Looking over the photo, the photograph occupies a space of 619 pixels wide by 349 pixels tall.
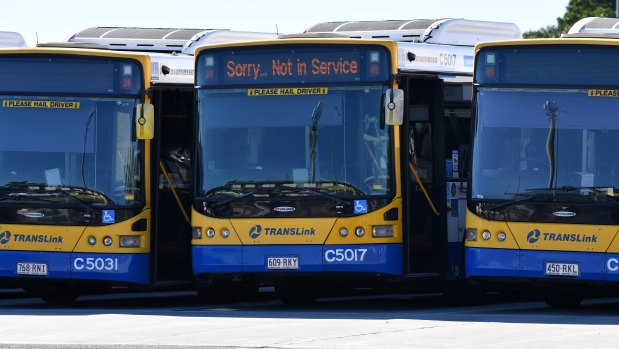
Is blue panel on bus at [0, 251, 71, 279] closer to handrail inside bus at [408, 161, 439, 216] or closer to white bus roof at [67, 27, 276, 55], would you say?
white bus roof at [67, 27, 276, 55]

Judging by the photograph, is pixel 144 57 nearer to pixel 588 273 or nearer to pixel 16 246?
pixel 16 246

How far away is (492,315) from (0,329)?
5.13 meters

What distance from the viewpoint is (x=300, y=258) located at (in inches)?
624

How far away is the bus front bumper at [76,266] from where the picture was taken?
1627cm

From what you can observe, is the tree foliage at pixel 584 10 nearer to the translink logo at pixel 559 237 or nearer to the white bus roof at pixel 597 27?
the white bus roof at pixel 597 27

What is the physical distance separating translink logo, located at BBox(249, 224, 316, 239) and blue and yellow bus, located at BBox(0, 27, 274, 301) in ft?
3.35

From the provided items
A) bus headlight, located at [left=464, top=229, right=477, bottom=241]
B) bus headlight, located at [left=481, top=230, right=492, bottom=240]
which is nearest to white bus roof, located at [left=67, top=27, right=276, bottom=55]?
bus headlight, located at [left=464, top=229, right=477, bottom=241]

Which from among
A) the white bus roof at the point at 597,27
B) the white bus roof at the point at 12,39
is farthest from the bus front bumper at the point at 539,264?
the white bus roof at the point at 12,39

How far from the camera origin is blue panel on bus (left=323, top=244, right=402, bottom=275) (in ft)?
51.5

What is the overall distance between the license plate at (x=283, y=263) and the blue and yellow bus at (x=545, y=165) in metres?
1.90

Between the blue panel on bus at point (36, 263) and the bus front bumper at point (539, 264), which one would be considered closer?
the bus front bumper at point (539, 264)

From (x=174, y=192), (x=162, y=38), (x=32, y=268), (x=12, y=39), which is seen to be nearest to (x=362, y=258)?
(x=174, y=192)

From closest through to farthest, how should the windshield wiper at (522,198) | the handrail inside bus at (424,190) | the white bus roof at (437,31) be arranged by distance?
1. the windshield wiper at (522,198)
2. the handrail inside bus at (424,190)
3. the white bus roof at (437,31)

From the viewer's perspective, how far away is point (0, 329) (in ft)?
45.9
